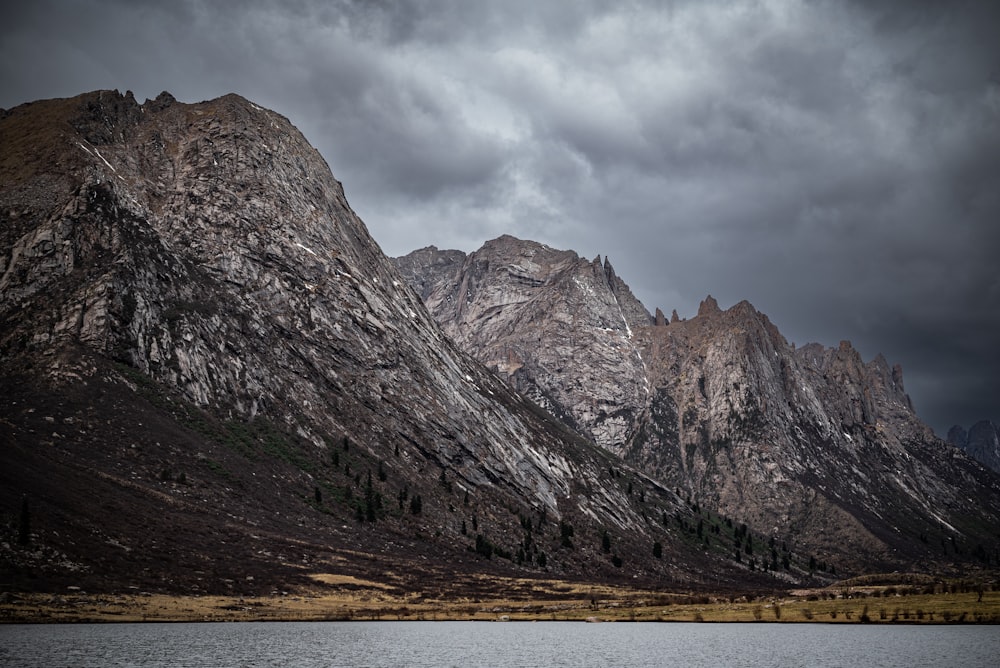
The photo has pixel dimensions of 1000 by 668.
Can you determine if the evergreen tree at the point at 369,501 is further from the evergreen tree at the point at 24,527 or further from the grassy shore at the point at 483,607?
the evergreen tree at the point at 24,527

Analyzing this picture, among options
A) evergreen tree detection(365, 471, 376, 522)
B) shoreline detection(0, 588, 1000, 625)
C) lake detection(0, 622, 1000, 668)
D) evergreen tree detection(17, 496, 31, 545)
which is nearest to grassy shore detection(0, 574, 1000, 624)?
shoreline detection(0, 588, 1000, 625)

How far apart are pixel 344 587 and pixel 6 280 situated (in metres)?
121

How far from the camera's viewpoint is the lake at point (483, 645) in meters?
53.8

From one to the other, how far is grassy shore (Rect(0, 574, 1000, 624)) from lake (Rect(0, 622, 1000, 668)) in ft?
17.4

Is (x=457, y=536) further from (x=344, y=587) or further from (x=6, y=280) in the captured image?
(x=6, y=280)

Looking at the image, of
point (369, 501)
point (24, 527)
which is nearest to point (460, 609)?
point (24, 527)

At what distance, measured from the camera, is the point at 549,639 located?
77375mm

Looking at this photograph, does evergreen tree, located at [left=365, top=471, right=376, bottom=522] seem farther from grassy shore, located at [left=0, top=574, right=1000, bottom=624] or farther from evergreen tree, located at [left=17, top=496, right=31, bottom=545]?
evergreen tree, located at [left=17, top=496, right=31, bottom=545]

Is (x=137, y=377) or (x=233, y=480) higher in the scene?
(x=137, y=377)

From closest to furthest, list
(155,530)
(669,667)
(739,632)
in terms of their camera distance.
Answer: (669,667), (739,632), (155,530)

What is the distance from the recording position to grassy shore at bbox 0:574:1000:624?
82812 millimetres

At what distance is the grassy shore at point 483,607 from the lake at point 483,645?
5.30 meters

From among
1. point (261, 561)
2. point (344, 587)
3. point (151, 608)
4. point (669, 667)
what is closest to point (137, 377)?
point (261, 561)

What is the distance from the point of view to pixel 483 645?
69750 millimetres
